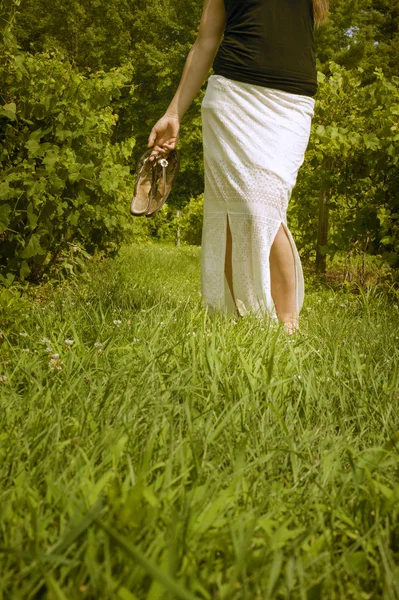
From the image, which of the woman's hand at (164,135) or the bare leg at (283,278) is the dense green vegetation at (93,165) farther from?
the bare leg at (283,278)

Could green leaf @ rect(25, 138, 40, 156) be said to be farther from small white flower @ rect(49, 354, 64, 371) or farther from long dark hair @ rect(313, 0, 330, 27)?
small white flower @ rect(49, 354, 64, 371)

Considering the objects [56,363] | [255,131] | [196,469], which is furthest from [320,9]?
[196,469]

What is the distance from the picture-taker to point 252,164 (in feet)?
9.30

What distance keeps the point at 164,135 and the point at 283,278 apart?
2.89ft

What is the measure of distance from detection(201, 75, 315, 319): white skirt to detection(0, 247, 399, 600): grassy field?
595 mm

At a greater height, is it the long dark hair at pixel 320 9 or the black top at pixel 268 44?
the long dark hair at pixel 320 9

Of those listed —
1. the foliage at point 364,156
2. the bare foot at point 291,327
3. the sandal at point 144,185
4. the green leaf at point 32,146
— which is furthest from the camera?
the foliage at point 364,156

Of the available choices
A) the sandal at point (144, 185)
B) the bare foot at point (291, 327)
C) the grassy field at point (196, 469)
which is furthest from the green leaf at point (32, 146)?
the bare foot at point (291, 327)

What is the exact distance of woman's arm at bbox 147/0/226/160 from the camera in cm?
301

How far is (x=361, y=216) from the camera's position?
4770mm

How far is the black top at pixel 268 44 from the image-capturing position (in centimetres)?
283

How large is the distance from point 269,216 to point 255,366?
3.56 feet

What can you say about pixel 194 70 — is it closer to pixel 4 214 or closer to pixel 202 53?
pixel 202 53

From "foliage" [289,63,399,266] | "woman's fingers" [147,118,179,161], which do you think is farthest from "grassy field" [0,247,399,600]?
"foliage" [289,63,399,266]
